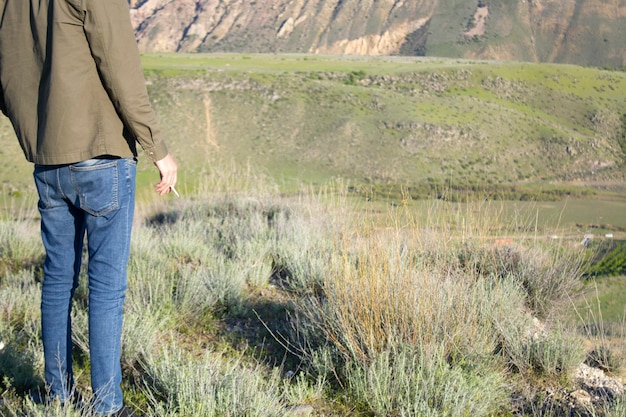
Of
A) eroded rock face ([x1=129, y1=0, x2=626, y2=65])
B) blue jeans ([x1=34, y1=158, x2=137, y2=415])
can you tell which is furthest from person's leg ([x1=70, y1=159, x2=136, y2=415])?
eroded rock face ([x1=129, y1=0, x2=626, y2=65])

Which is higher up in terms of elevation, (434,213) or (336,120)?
(434,213)

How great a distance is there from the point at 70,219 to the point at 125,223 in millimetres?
213

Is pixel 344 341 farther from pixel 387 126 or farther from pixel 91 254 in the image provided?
pixel 387 126

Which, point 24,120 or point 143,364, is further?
point 143,364

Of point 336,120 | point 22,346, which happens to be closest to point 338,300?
point 22,346

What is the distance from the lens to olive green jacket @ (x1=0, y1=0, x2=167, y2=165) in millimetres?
2102

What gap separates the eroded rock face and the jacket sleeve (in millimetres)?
72416

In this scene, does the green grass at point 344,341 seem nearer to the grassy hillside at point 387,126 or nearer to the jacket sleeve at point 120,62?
the jacket sleeve at point 120,62

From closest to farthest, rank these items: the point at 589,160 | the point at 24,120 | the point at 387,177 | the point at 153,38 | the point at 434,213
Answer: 1. the point at 24,120
2. the point at 434,213
3. the point at 387,177
4. the point at 589,160
5. the point at 153,38

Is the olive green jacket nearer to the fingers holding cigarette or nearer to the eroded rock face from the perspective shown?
the fingers holding cigarette

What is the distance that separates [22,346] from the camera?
133 inches

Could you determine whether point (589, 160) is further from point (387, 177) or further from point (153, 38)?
point (153, 38)

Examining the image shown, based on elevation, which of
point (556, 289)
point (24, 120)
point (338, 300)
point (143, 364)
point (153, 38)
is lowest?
point (153, 38)

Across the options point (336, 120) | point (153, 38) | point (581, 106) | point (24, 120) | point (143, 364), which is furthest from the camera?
point (153, 38)
